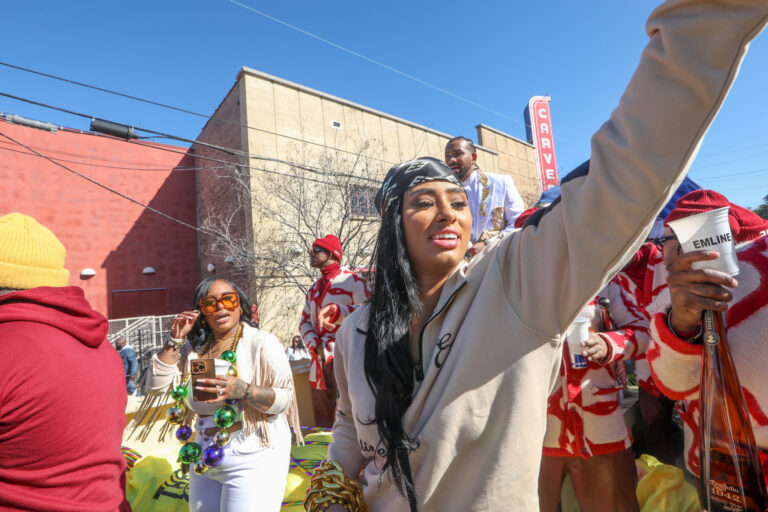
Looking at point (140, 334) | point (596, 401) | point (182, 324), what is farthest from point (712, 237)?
point (140, 334)

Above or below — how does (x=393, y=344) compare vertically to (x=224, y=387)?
above

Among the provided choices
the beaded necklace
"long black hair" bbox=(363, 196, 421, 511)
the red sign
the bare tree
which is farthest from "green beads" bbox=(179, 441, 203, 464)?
the red sign

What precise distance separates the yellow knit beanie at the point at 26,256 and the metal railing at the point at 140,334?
13051 mm

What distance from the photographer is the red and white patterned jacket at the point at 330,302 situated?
4610 mm

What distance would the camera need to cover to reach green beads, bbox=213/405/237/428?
2.46 metres

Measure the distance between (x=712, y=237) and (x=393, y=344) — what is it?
926 mm

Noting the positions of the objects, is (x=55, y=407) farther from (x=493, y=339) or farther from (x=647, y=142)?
(x=647, y=142)

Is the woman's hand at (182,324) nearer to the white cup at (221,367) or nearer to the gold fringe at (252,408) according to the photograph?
the gold fringe at (252,408)

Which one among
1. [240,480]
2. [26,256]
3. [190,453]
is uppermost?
[26,256]

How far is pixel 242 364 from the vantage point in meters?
2.80

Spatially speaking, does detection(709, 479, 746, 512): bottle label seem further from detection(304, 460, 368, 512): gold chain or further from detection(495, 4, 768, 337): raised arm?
detection(304, 460, 368, 512): gold chain

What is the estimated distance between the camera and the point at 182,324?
2.99 m

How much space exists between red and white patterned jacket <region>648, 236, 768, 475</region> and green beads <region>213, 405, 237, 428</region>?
7.30 ft

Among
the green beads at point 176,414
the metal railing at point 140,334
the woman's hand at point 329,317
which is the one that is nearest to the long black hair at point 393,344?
the green beads at point 176,414
